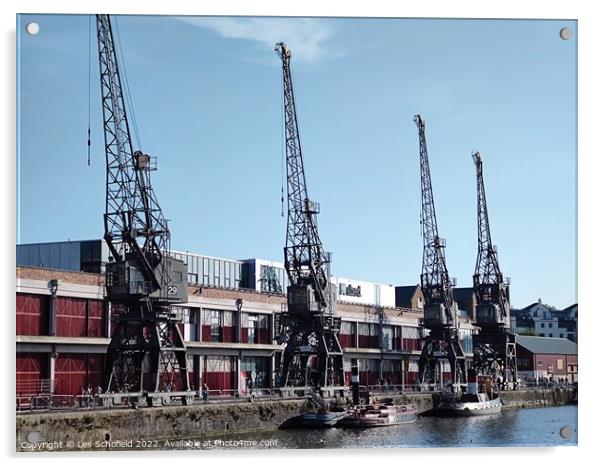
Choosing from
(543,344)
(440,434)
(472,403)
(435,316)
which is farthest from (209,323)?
(543,344)

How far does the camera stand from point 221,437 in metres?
52.3

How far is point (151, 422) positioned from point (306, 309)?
84.8 feet

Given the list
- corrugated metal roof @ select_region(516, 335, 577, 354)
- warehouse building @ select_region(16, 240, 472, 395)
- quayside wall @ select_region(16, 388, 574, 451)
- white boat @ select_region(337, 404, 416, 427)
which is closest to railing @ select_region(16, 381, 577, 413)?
quayside wall @ select_region(16, 388, 574, 451)

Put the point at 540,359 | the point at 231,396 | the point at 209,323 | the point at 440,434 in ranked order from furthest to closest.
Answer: the point at 540,359, the point at 209,323, the point at 231,396, the point at 440,434

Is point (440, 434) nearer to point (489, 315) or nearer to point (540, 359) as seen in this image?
point (540, 359)

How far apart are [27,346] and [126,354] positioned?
5330 mm

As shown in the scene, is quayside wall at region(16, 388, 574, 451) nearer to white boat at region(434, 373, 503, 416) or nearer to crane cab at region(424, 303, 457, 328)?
white boat at region(434, 373, 503, 416)

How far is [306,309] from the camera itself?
72.9m

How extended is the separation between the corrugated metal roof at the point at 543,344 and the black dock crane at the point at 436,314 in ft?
25.2

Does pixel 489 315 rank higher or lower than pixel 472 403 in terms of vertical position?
higher

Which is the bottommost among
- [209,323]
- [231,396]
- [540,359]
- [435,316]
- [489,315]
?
[231,396]

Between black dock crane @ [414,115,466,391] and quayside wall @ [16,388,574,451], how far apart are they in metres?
19.1

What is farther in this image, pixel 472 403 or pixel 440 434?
pixel 472 403

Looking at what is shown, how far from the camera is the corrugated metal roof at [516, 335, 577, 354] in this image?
8026 centimetres
